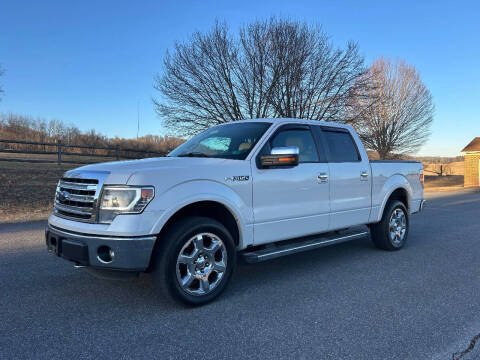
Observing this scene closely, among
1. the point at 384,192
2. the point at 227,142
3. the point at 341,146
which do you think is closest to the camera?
the point at 227,142

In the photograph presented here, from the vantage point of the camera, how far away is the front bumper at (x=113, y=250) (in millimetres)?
3299

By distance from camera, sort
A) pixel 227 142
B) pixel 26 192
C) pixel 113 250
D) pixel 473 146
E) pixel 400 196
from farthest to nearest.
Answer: pixel 473 146 → pixel 26 192 → pixel 400 196 → pixel 227 142 → pixel 113 250

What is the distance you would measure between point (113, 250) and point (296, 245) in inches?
86.3

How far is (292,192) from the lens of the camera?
4496mm

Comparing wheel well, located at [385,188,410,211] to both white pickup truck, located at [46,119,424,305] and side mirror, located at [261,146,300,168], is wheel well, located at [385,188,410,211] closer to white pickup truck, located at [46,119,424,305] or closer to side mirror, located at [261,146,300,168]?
white pickup truck, located at [46,119,424,305]

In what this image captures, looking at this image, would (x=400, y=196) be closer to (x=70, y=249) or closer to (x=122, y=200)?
(x=122, y=200)

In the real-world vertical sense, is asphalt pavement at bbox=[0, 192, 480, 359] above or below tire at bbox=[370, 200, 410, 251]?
below

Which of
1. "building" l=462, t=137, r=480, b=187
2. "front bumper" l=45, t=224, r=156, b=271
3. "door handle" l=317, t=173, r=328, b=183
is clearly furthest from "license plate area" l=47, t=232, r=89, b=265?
"building" l=462, t=137, r=480, b=187

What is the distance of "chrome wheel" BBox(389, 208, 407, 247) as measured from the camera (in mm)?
6180

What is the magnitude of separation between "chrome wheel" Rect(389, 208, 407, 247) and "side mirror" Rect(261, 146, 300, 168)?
2917mm

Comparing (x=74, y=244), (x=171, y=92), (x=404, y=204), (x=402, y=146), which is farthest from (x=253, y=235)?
(x=402, y=146)

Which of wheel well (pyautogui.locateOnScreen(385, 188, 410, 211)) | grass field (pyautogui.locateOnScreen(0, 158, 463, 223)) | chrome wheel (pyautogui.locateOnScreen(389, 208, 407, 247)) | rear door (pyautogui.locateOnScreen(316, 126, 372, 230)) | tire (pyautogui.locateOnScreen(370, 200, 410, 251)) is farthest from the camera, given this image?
grass field (pyautogui.locateOnScreen(0, 158, 463, 223))

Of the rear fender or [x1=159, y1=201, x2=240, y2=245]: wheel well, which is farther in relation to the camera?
the rear fender

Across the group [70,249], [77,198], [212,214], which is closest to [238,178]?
[212,214]
